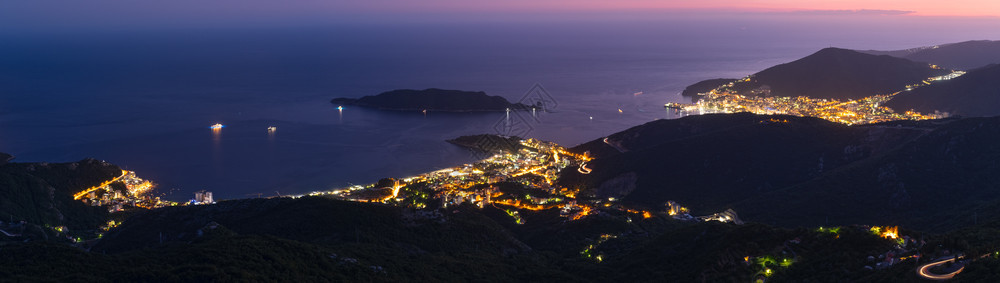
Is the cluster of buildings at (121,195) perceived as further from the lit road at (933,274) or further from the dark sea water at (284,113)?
the lit road at (933,274)

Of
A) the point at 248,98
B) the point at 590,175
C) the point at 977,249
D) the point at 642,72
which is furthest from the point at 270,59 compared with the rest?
the point at 977,249

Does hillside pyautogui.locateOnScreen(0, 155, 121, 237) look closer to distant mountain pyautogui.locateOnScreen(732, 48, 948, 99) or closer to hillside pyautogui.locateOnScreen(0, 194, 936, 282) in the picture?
hillside pyautogui.locateOnScreen(0, 194, 936, 282)

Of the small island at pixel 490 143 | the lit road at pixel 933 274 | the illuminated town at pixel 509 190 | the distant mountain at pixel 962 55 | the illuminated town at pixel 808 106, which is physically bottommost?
the illuminated town at pixel 509 190

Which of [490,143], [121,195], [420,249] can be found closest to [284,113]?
[490,143]

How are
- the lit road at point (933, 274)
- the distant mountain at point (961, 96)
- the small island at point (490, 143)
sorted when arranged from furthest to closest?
1. the distant mountain at point (961, 96)
2. the small island at point (490, 143)
3. the lit road at point (933, 274)

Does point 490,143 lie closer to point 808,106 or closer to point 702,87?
point 808,106

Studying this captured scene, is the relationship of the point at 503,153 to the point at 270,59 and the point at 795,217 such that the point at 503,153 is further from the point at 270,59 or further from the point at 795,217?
the point at 270,59

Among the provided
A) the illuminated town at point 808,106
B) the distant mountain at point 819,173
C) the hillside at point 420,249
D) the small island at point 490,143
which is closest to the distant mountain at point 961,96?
the illuminated town at point 808,106
